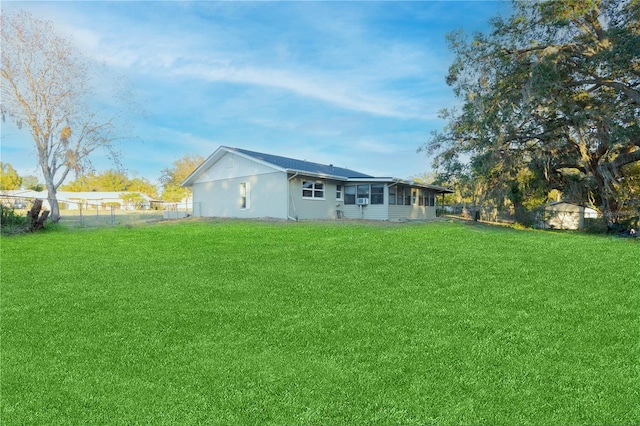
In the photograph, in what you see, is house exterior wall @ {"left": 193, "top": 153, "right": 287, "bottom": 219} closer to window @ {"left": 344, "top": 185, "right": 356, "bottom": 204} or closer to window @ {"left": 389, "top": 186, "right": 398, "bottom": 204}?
window @ {"left": 344, "top": 185, "right": 356, "bottom": 204}

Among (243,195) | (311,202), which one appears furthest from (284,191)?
(243,195)

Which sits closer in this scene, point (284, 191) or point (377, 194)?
point (284, 191)

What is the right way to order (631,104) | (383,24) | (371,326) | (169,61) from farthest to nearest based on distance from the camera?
1. (631,104)
2. (169,61)
3. (383,24)
4. (371,326)

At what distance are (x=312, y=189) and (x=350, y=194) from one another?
2.99 meters

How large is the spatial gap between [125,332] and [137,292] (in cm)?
151

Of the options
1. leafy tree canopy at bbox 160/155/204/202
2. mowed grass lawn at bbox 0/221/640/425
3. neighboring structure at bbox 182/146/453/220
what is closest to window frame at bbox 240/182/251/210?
neighboring structure at bbox 182/146/453/220

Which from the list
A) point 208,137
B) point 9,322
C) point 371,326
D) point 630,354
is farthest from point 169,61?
point 208,137

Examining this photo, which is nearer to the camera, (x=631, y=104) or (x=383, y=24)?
(x=383, y=24)

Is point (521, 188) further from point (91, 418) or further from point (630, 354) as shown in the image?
point (91, 418)

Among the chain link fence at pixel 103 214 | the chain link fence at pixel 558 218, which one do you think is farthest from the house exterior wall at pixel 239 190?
the chain link fence at pixel 558 218

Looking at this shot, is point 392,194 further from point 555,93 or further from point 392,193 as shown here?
point 555,93

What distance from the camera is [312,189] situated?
62.1ft

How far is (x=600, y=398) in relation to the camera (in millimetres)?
2707

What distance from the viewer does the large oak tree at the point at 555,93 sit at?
12.2 m
